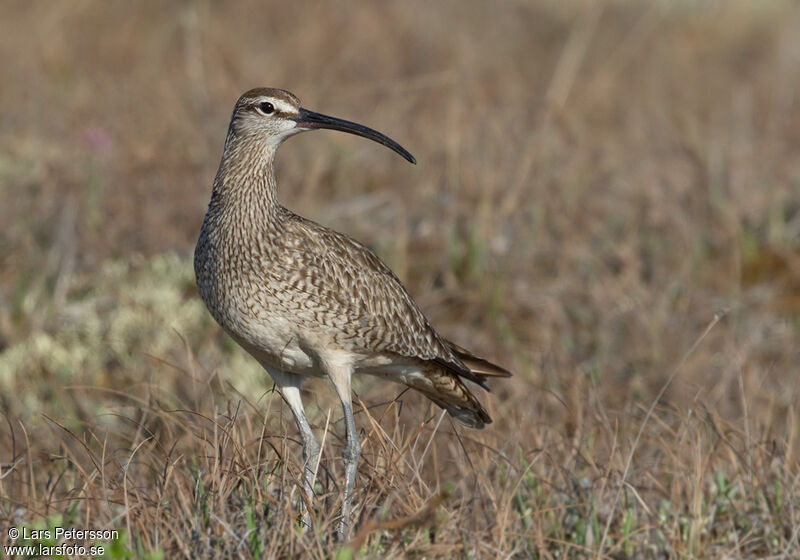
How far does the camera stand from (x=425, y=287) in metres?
8.19

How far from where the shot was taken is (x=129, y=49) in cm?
1159

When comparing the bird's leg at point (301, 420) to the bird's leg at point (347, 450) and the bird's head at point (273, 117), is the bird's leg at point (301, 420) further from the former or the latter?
the bird's head at point (273, 117)

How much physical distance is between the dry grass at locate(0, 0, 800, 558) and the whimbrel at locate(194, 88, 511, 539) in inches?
11.6

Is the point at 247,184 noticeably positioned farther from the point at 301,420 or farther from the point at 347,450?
the point at 347,450

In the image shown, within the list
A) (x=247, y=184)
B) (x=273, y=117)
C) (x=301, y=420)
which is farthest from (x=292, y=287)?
(x=273, y=117)

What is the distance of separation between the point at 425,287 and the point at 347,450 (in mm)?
3588

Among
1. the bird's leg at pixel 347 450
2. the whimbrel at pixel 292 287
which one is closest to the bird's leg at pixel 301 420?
the whimbrel at pixel 292 287

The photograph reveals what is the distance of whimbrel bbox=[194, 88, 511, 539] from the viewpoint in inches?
183

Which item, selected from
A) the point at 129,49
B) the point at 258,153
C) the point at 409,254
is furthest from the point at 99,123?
the point at 258,153

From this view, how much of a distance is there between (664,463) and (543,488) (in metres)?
0.87

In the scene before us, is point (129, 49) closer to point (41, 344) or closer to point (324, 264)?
point (41, 344)

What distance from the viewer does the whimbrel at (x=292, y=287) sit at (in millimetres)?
4660

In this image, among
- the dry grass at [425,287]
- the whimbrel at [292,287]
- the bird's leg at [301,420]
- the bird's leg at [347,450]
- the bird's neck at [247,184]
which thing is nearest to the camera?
the bird's leg at [347,450]

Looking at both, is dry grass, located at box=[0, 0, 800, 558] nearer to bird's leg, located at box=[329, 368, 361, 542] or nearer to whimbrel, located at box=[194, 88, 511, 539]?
bird's leg, located at box=[329, 368, 361, 542]
